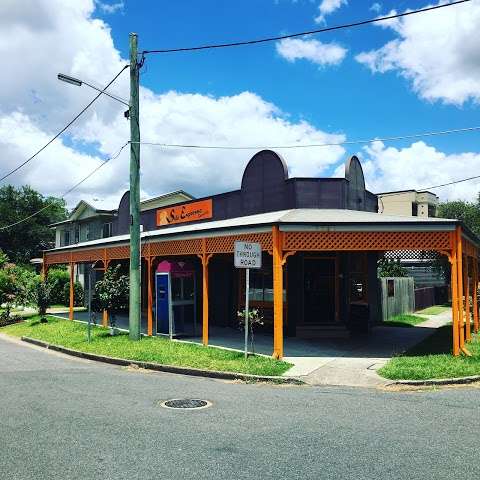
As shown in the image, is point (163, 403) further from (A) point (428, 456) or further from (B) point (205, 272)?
(B) point (205, 272)

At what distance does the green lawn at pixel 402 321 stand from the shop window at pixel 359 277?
13.5 ft

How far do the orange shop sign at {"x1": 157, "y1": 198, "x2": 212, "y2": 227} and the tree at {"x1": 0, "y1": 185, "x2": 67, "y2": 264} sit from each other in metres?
44.8

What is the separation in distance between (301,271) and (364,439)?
35.4 ft

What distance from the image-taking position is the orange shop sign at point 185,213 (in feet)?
72.6

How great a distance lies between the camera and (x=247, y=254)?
40.9ft

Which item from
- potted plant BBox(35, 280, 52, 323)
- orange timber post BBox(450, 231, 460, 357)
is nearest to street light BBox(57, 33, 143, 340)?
orange timber post BBox(450, 231, 460, 357)

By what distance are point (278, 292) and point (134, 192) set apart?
20.1ft

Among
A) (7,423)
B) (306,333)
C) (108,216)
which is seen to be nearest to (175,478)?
(7,423)

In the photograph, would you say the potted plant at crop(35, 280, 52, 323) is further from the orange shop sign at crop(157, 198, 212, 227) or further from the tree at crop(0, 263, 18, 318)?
the orange shop sign at crop(157, 198, 212, 227)

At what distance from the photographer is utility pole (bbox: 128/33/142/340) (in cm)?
1596

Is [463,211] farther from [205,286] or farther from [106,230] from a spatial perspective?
[205,286]

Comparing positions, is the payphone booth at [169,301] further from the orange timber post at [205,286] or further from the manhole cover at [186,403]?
the manhole cover at [186,403]

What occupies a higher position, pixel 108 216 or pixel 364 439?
pixel 108 216

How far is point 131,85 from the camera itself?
16031 mm
